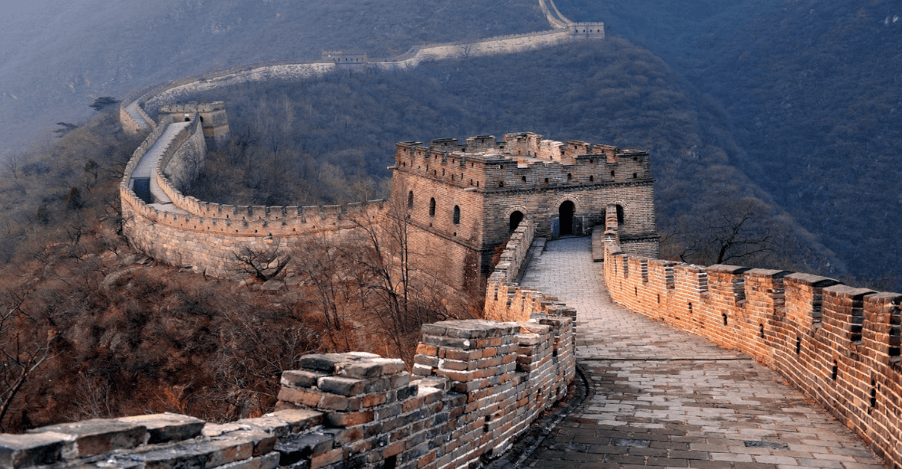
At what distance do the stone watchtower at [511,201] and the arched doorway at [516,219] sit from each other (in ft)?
0.09

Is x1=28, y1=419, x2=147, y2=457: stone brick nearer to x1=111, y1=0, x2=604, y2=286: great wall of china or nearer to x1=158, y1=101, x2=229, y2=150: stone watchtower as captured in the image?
x1=111, y1=0, x2=604, y2=286: great wall of china

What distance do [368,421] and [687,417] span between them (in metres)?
3.77

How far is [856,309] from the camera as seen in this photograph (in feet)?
22.9

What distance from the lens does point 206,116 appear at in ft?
167

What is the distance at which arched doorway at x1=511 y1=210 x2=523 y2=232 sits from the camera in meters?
25.1

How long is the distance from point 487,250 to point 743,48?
7415cm

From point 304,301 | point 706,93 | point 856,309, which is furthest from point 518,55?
point 856,309

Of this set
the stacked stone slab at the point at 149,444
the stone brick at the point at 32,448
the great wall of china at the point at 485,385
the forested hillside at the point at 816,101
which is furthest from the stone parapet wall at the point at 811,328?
the forested hillside at the point at 816,101

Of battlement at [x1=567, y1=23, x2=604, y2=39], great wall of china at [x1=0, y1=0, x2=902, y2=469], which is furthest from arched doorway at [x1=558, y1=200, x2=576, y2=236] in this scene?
battlement at [x1=567, y1=23, x2=604, y2=39]

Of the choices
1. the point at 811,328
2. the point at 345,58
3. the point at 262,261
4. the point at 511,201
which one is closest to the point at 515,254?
the point at 511,201

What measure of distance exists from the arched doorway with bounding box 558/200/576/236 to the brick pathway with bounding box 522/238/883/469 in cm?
1349

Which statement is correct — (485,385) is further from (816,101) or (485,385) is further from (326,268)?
(816,101)

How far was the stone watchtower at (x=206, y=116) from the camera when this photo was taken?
164ft

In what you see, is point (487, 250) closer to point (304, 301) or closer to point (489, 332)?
point (304, 301)
